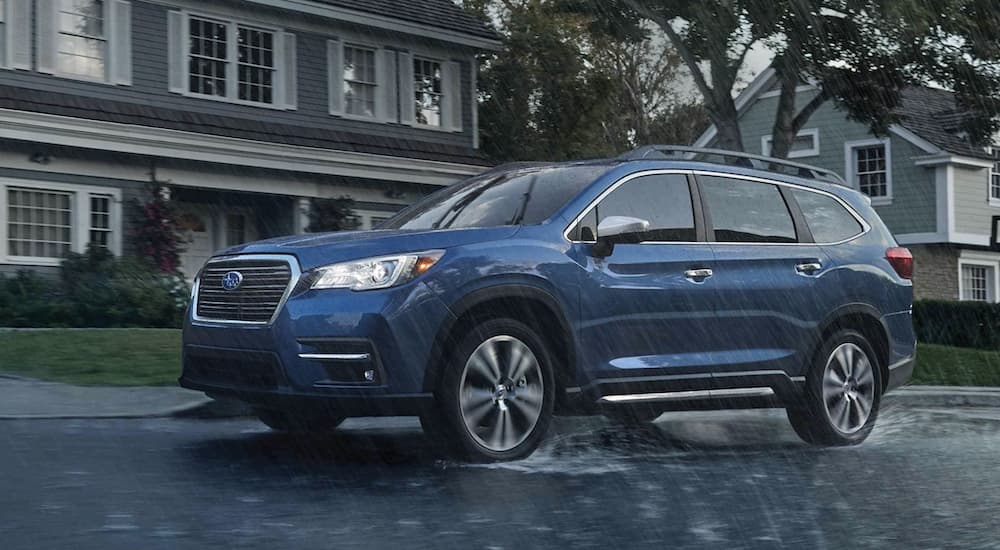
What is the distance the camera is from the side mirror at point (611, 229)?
7984 mm

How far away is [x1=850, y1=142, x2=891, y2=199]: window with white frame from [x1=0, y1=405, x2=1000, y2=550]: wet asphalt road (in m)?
29.4

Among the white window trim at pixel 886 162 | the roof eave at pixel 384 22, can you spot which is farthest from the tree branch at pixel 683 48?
the white window trim at pixel 886 162

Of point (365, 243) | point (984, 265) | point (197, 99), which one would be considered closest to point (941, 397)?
point (365, 243)

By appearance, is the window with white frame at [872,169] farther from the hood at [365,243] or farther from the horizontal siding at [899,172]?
the hood at [365,243]

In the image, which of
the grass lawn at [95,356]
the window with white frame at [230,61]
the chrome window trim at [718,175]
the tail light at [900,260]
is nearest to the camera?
the chrome window trim at [718,175]

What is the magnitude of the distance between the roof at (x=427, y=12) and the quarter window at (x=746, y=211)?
16303mm

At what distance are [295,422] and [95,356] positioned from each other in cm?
497

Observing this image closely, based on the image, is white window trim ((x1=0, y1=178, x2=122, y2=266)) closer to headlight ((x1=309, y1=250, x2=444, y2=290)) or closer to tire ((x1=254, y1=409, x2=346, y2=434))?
tire ((x1=254, y1=409, x2=346, y2=434))

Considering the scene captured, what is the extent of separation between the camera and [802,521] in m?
6.32

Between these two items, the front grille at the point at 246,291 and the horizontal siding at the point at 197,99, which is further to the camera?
the horizontal siding at the point at 197,99

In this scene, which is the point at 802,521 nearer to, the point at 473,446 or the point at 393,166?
the point at 473,446

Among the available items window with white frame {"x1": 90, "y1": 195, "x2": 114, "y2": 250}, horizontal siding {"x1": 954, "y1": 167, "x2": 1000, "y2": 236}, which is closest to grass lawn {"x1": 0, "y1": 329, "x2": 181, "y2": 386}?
window with white frame {"x1": 90, "y1": 195, "x2": 114, "y2": 250}

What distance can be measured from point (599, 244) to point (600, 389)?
0.88 metres

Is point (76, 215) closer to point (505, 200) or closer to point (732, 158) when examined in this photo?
point (732, 158)
